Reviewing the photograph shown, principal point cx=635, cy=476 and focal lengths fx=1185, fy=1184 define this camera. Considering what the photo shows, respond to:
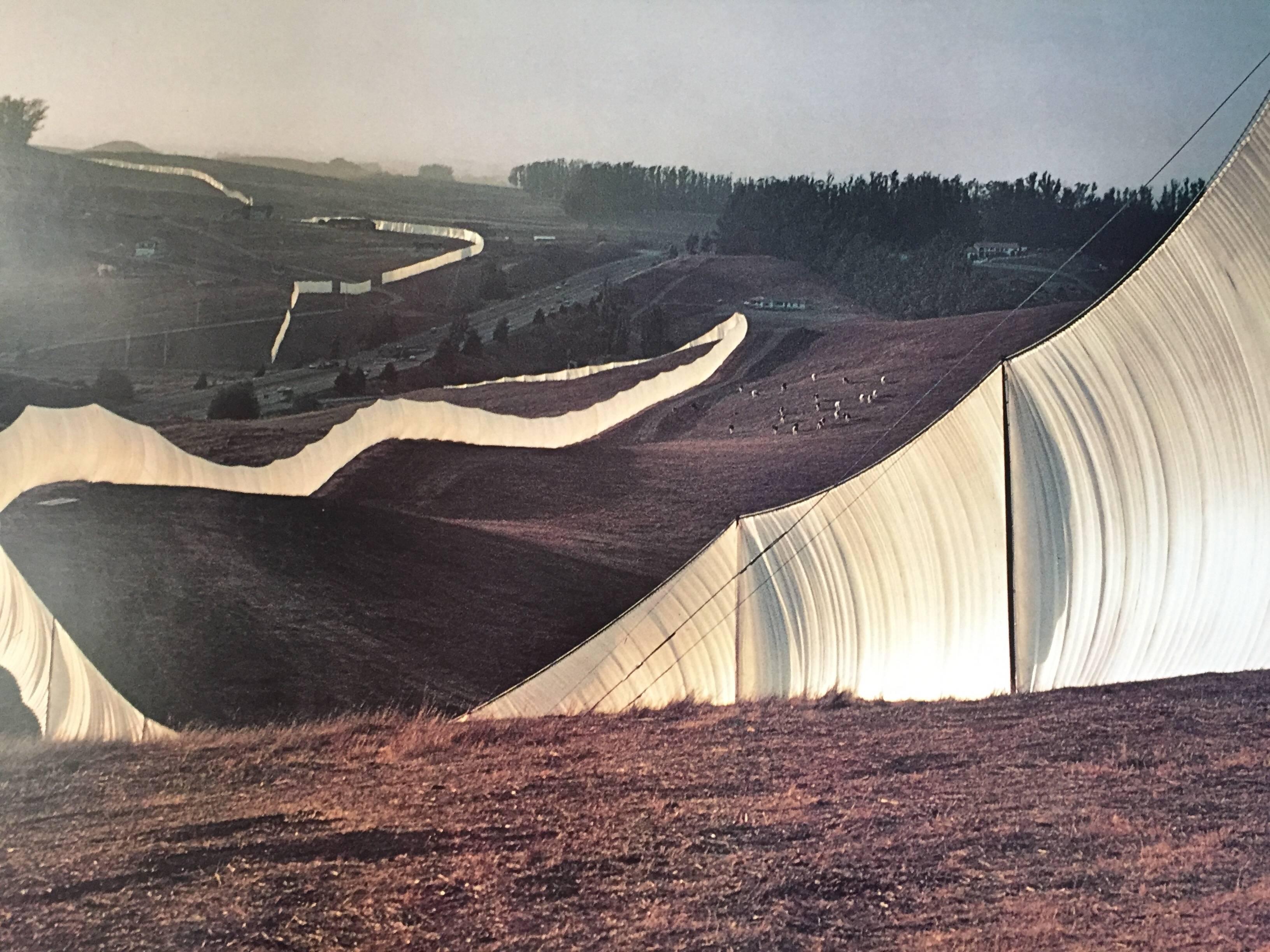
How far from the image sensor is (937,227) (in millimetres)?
3859

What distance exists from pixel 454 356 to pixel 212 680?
1100mm

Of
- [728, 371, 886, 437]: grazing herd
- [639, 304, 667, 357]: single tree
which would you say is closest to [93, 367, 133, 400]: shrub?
[639, 304, 667, 357]: single tree

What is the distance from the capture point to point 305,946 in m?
2.66

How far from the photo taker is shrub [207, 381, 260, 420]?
3.14m

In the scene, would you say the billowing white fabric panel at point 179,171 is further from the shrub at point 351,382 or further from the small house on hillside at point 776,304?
the small house on hillside at point 776,304

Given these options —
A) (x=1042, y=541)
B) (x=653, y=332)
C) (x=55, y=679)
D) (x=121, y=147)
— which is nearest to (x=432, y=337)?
(x=653, y=332)

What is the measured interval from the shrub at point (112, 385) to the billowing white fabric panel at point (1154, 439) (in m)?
2.43

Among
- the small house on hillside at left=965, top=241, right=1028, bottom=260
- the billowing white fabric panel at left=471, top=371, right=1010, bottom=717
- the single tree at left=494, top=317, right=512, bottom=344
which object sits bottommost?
the billowing white fabric panel at left=471, top=371, right=1010, bottom=717

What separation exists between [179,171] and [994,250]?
251 cm

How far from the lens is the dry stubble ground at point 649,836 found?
2.71 m

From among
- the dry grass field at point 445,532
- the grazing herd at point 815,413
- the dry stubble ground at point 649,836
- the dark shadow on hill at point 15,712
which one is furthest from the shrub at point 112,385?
the grazing herd at point 815,413

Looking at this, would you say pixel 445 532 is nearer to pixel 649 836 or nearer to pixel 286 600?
pixel 286 600

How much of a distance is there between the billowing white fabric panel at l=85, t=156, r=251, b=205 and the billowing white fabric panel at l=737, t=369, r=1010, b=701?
171cm

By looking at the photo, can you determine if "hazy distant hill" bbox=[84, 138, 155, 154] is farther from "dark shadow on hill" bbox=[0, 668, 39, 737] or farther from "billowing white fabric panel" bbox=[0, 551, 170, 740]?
"dark shadow on hill" bbox=[0, 668, 39, 737]
